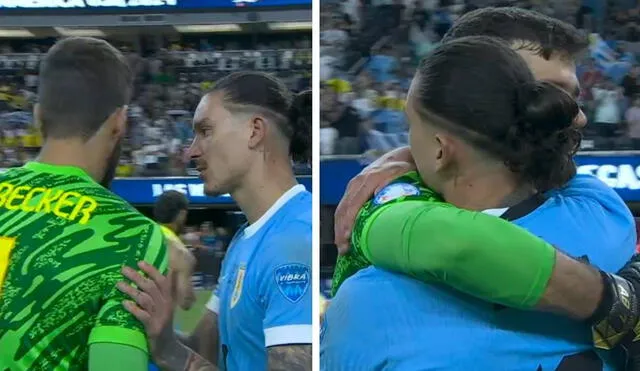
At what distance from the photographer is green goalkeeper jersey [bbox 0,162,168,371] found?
3.32 ft

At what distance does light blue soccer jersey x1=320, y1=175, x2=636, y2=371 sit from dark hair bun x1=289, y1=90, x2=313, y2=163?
9.8 inches

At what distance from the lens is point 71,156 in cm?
111

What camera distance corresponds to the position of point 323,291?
3.66ft

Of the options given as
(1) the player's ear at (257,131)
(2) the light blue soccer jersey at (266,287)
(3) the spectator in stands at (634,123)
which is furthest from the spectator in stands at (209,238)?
(3) the spectator in stands at (634,123)

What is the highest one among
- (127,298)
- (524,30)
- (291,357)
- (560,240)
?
(524,30)

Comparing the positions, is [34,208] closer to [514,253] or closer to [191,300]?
[191,300]

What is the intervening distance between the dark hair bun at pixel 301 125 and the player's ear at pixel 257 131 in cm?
5

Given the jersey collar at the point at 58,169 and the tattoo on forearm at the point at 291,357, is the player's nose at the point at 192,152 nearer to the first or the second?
the jersey collar at the point at 58,169

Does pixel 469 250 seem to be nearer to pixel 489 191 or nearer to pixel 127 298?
pixel 489 191

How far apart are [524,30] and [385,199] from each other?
30cm

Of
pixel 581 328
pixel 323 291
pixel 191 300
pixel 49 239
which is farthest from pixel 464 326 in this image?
pixel 49 239

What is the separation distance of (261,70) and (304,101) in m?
0.09

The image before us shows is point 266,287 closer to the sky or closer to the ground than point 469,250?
closer to the ground

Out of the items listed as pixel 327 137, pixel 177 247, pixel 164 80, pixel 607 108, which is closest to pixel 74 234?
pixel 177 247
